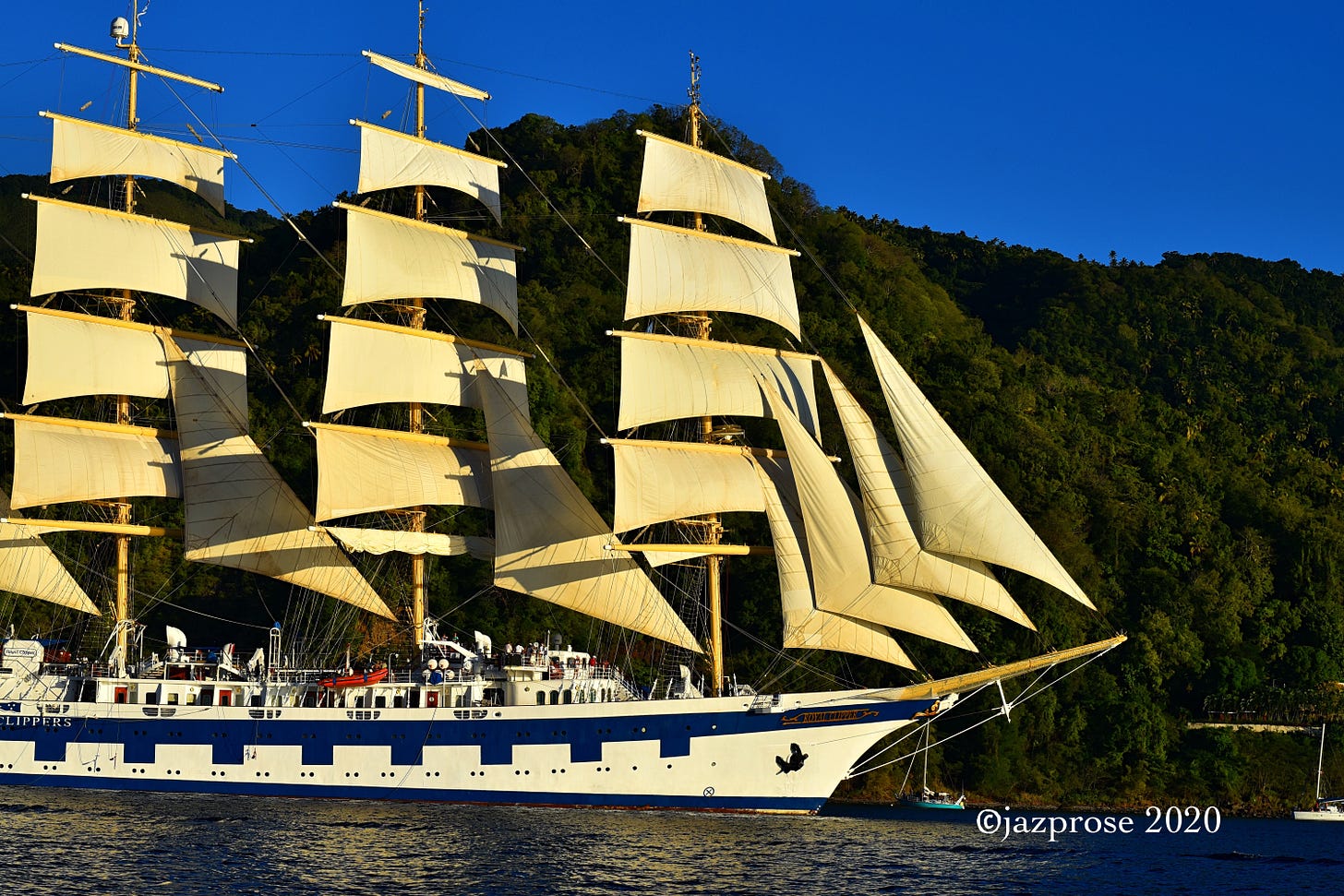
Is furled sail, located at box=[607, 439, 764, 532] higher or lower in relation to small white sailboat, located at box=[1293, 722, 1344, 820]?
higher

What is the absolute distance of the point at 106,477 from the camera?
1943 inches

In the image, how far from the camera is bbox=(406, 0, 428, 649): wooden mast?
4831cm

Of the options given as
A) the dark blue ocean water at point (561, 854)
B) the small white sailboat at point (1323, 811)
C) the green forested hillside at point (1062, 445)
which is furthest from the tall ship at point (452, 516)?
the small white sailboat at point (1323, 811)

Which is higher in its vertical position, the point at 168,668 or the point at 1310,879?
the point at 168,668

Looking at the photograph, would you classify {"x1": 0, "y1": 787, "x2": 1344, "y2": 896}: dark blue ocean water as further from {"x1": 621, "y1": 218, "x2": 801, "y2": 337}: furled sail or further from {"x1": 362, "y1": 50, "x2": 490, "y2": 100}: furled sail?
{"x1": 362, "y1": 50, "x2": 490, "y2": 100}: furled sail

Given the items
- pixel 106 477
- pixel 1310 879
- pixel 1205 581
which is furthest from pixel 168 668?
pixel 1205 581

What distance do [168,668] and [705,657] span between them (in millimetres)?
15731

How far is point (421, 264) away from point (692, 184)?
29.7 feet

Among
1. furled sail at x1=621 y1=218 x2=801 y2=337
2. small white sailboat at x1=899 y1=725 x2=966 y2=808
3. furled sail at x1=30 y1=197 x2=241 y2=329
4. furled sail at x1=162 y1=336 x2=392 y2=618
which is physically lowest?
small white sailboat at x1=899 y1=725 x2=966 y2=808

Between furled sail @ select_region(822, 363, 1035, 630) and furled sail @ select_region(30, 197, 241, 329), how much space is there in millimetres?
21688

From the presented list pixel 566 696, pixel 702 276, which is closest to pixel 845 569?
pixel 566 696

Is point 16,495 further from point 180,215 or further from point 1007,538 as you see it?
point 180,215

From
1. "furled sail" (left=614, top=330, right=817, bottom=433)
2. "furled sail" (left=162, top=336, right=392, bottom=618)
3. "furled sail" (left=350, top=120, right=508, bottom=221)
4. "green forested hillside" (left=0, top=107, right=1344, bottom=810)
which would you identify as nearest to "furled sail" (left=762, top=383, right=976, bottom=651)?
"green forested hillside" (left=0, top=107, right=1344, bottom=810)

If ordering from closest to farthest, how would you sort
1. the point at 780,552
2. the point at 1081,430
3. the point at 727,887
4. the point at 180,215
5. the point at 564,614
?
the point at 727,887, the point at 780,552, the point at 564,614, the point at 1081,430, the point at 180,215
